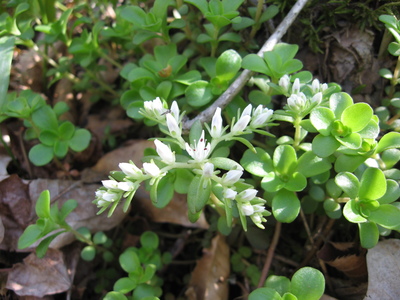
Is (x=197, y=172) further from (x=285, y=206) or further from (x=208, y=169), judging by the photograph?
(x=285, y=206)

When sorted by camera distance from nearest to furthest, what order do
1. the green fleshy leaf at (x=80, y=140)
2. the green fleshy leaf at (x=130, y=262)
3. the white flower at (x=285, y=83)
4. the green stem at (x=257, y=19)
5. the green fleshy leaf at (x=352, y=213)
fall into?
the green fleshy leaf at (x=352, y=213) < the white flower at (x=285, y=83) < the green fleshy leaf at (x=130, y=262) < the green stem at (x=257, y=19) < the green fleshy leaf at (x=80, y=140)

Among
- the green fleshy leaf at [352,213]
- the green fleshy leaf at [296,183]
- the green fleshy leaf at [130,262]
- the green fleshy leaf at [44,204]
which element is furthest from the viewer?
the green fleshy leaf at [130,262]

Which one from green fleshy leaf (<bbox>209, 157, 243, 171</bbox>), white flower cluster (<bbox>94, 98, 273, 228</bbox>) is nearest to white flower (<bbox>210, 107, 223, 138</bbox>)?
white flower cluster (<bbox>94, 98, 273, 228</bbox>)

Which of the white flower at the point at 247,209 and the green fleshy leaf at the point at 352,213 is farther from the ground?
the white flower at the point at 247,209

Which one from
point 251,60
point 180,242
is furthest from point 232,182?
point 180,242

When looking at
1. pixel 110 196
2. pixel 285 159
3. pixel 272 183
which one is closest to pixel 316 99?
pixel 285 159

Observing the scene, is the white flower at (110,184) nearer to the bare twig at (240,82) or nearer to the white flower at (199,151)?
the white flower at (199,151)

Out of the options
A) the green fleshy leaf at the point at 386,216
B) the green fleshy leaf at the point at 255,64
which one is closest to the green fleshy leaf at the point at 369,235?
the green fleshy leaf at the point at 386,216
